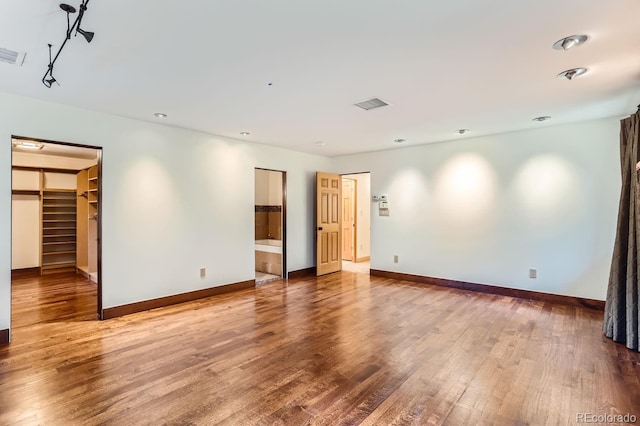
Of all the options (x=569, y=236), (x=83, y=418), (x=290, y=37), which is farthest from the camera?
(x=569, y=236)

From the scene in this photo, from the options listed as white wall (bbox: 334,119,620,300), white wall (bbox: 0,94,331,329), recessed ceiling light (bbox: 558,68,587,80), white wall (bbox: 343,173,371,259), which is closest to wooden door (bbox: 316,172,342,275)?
white wall (bbox: 334,119,620,300)

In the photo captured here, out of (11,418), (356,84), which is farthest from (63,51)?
(11,418)

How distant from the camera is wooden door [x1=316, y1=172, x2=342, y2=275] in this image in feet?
21.7

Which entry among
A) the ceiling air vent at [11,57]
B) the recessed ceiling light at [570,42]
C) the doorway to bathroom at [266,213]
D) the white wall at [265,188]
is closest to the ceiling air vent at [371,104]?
the recessed ceiling light at [570,42]

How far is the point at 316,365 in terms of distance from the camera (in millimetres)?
2781

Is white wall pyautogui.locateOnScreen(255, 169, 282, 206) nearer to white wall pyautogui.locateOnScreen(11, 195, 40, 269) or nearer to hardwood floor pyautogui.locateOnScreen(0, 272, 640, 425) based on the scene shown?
hardwood floor pyautogui.locateOnScreen(0, 272, 640, 425)

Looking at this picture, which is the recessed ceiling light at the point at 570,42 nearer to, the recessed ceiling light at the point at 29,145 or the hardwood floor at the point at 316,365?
the hardwood floor at the point at 316,365

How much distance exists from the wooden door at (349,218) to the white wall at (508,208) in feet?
6.36

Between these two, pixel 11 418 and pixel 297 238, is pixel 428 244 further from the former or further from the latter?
pixel 11 418

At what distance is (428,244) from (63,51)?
5462 mm

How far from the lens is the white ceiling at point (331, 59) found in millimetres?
1939

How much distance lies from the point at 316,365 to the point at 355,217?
596cm

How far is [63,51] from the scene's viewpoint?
243 centimetres

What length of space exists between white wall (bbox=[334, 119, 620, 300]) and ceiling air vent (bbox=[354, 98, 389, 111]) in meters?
2.47
